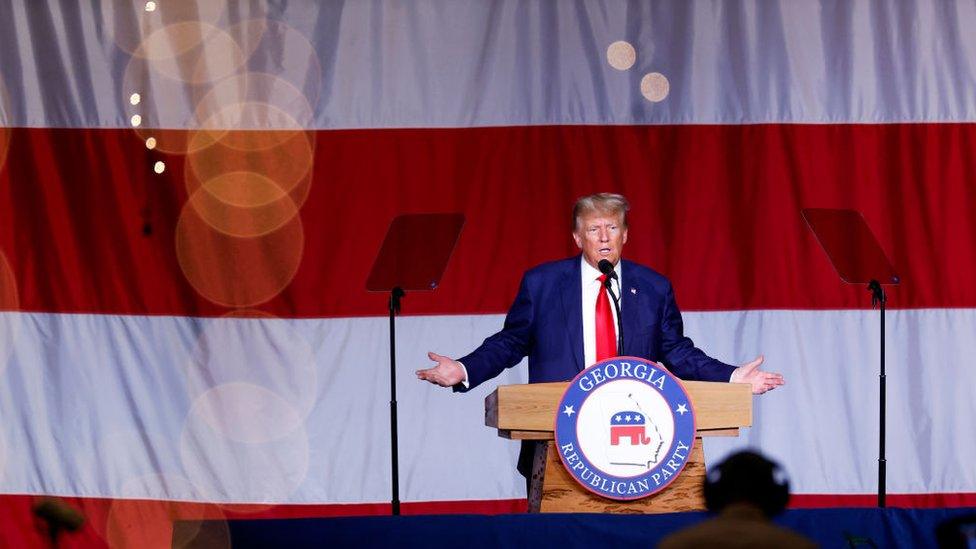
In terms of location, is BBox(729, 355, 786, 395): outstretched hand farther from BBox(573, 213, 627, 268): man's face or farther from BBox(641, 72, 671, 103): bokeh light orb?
BBox(641, 72, 671, 103): bokeh light orb

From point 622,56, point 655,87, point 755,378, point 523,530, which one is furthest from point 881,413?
point 622,56

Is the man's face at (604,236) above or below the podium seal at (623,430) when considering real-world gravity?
above

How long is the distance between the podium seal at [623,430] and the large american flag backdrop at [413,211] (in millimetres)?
1710

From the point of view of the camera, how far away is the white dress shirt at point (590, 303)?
3.80m

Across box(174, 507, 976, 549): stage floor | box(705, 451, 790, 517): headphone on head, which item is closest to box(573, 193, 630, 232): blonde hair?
box(174, 507, 976, 549): stage floor

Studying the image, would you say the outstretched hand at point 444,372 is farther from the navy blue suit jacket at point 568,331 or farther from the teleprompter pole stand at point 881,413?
the teleprompter pole stand at point 881,413

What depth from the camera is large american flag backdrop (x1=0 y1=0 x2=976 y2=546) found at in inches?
195

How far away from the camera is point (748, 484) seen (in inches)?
72.9

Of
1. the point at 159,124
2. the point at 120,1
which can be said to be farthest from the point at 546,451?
the point at 120,1

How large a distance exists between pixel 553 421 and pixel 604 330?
2.00 feet

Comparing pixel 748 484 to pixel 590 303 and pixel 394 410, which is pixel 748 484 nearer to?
pixel 590 303

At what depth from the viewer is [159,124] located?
502 centimetres

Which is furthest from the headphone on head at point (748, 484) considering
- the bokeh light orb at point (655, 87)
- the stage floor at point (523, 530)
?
the bokeh light orb at point (655, 87)

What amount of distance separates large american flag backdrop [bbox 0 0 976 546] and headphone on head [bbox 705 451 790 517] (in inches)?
121
